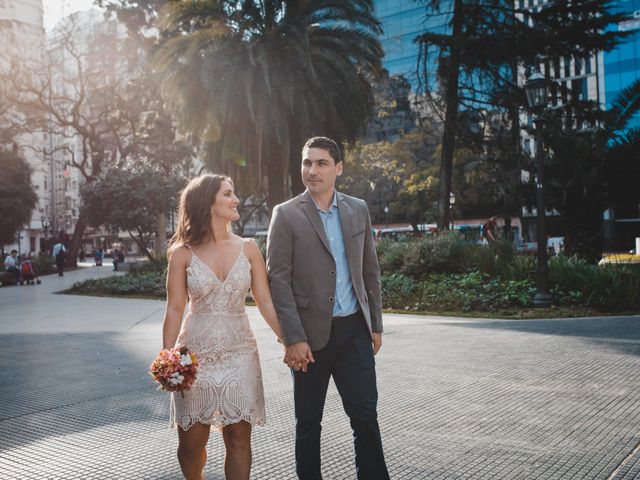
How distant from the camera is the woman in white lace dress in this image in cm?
308

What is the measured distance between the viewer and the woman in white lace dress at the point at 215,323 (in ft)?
10.1

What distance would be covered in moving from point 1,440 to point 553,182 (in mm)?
16636

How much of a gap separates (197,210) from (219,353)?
73 cm

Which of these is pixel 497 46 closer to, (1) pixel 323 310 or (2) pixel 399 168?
(1) pixel 323 310

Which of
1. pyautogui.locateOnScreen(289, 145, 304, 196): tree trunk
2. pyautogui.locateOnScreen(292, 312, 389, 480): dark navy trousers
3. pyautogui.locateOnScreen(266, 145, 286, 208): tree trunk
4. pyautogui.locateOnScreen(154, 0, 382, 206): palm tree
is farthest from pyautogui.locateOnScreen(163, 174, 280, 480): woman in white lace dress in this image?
pyautogui.locateOnScreen(266, 145, 286, 208): tree trunk

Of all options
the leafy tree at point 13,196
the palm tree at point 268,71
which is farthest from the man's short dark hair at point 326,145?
the leafy tree at point 13,196

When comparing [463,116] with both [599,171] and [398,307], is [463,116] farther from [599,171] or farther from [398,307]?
[398,307]

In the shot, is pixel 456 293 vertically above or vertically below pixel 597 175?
below

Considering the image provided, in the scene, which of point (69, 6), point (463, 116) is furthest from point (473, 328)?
point (69, 6)

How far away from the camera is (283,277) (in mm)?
3242

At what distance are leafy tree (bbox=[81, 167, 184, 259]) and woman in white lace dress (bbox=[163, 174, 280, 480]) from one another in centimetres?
2826

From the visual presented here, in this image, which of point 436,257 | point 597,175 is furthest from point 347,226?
point 597,175

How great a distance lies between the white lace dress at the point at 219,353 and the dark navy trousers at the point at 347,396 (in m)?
0.24

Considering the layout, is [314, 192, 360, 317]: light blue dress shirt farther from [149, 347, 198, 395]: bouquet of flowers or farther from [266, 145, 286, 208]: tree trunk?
[266, 145, 286, 208]: tree trunk
